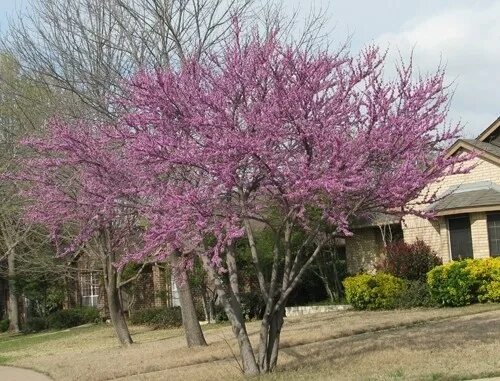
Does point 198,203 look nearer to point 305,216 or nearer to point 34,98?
point 305,216

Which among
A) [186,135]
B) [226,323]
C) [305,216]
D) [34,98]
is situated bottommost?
[226,323]

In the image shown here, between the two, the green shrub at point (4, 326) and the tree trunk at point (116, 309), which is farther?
the green shrub at point (4, 326)

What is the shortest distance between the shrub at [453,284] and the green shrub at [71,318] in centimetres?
1814

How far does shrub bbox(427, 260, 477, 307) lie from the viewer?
60.5 ft

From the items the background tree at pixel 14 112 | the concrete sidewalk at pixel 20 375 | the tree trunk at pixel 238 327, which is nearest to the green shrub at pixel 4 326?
the background tree at pixel 14 112

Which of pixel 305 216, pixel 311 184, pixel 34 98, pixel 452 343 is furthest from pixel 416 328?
pixel 34 98

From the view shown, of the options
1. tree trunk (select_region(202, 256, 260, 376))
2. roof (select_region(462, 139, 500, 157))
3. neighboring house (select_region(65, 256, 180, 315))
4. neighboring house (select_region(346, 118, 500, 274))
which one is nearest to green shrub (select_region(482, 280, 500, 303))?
neighboring house (select_region(346, 118, 500, 274))

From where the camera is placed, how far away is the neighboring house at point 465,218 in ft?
69.3

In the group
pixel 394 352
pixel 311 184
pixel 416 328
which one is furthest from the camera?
pixel 416 328

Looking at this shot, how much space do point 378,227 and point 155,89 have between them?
54.5 ft

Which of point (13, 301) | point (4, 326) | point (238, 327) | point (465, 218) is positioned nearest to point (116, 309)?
point (238, 327)

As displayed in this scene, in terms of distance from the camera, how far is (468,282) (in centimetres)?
1842

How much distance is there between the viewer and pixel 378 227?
2473 cm

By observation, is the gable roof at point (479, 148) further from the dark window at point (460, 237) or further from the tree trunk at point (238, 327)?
the tree trunk at point (238, 327)
